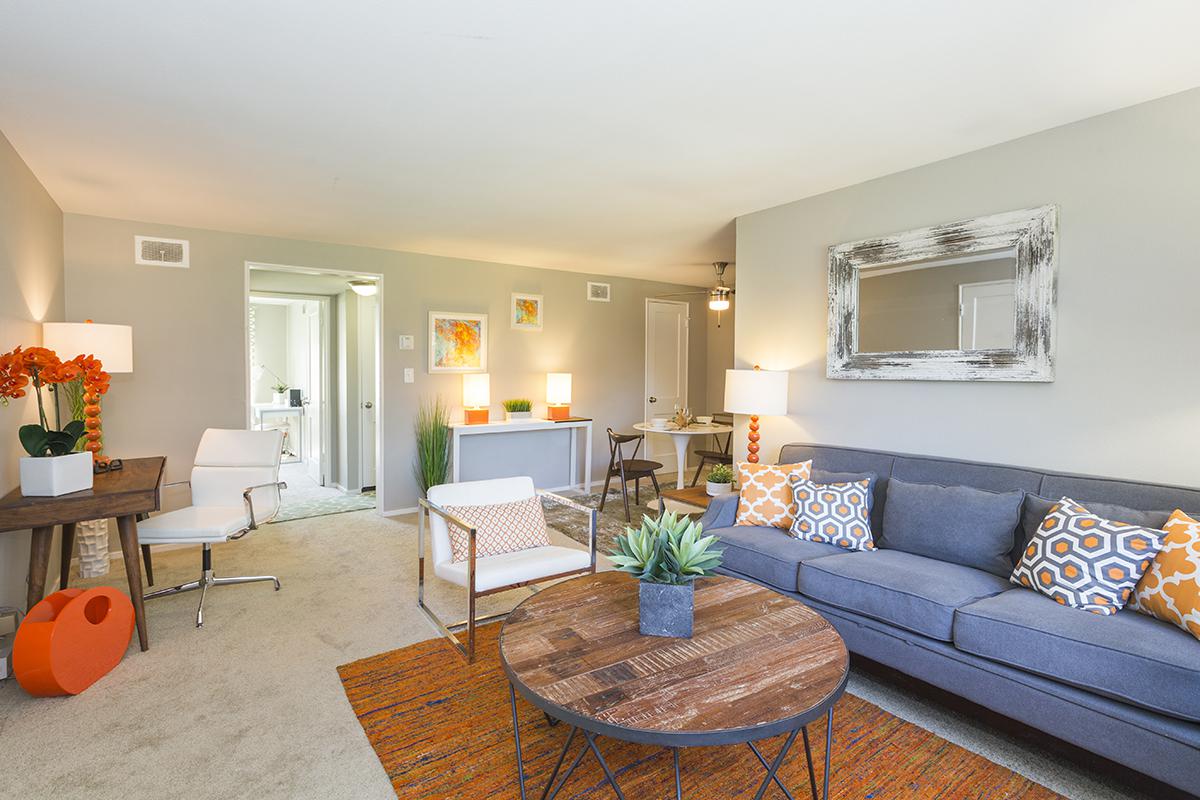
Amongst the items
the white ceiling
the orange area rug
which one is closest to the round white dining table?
the white ceiling

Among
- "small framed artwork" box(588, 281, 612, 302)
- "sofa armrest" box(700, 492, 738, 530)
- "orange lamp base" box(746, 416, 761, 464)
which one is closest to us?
"sofa armrest" box(700, 492, 738, 530)

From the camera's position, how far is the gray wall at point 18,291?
2.74 meters

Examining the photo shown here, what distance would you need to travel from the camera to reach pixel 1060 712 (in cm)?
187

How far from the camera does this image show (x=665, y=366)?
7.16 m

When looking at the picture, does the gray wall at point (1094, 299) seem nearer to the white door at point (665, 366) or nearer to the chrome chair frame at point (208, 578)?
the chrome chair frame at point (208, 578)

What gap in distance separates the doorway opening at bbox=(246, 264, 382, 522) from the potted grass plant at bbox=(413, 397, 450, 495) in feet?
1.19

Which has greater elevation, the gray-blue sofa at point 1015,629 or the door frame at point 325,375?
the door frame at point 325,375

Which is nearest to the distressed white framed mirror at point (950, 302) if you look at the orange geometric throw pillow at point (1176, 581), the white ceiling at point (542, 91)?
the white ceiling at point (542, 91)

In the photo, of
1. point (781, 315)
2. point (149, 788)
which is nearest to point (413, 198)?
point (781, 315)

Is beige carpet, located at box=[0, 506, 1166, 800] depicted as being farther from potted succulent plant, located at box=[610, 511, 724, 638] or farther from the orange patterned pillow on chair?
potted succulent plant, located at box=[610, 511, 724, 638]

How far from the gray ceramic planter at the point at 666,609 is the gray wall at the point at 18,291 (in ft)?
9.69

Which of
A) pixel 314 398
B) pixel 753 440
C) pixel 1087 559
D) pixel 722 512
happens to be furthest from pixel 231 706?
pixel 314 398

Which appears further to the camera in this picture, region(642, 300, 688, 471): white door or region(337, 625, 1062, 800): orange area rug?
region(642, 300, 688, 471): white door

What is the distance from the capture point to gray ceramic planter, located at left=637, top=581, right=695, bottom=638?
184 centimetres
